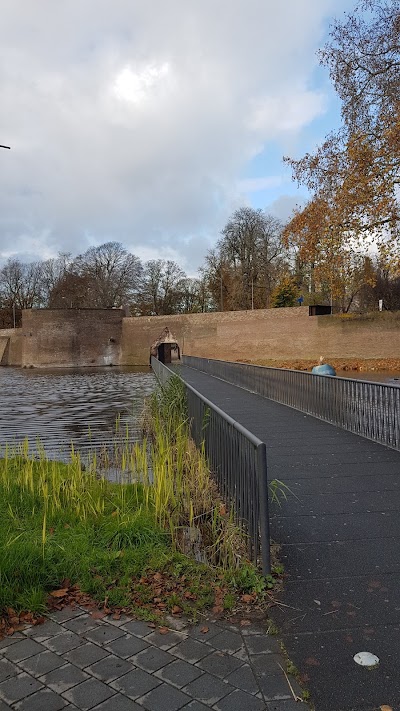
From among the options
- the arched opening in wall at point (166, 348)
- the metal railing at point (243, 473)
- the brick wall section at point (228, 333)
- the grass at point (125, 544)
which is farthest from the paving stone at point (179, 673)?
the arched opening in wall at point (166, 348)

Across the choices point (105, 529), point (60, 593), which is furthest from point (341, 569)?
point (105, 529)

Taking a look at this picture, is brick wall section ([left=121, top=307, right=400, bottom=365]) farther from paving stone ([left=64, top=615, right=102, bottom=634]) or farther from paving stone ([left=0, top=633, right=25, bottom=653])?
paving stone ([left=0, top=633, right=25, bottom=653])

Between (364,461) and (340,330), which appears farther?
(340,330)

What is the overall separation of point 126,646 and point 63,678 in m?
0.33

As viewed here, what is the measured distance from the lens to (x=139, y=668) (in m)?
2.35

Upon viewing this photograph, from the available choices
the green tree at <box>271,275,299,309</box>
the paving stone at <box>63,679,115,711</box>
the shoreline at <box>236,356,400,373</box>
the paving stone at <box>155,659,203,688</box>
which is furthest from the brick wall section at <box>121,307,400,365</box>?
the paving stone at <box>63,679,115,711</box>

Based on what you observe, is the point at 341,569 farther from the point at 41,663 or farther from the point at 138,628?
the point at 41,663

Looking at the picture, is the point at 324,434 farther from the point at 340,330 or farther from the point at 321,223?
the point at 340,330

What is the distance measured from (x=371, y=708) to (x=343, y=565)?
4.32ft

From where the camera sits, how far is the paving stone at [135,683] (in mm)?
2191

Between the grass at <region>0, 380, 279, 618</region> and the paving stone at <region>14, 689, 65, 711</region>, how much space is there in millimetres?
724

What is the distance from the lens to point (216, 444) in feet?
17.3

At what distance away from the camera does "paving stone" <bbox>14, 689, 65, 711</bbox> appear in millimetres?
2104

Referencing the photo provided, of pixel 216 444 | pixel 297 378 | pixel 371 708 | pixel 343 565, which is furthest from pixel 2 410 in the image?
pixel 371 708
